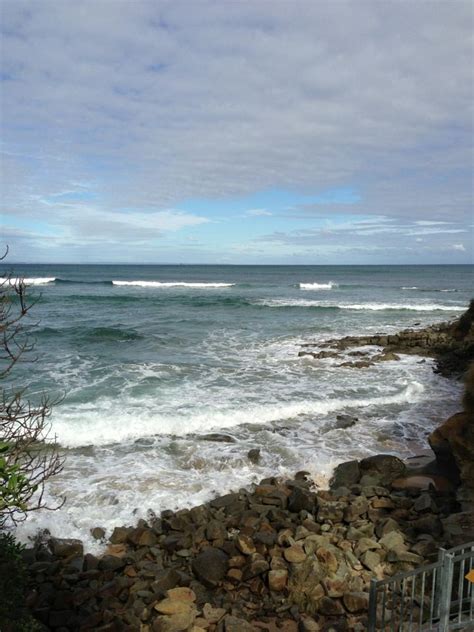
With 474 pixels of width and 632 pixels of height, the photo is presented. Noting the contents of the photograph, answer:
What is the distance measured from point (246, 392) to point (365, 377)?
5.00 m

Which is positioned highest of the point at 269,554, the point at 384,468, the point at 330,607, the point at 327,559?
the point at 384,468

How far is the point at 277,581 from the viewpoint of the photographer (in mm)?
6469

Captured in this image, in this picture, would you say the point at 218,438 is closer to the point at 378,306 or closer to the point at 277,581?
the point at 277,581

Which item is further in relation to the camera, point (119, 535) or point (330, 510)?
point (330, 510)

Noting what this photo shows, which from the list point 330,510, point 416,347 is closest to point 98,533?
point 330,510

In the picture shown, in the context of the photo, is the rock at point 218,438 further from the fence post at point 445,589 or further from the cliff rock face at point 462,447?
the fence post at point 445,589

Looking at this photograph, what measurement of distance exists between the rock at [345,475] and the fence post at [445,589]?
5.12 metres

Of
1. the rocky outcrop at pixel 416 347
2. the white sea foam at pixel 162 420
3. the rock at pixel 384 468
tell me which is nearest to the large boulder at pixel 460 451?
the rock at pixel 384 468

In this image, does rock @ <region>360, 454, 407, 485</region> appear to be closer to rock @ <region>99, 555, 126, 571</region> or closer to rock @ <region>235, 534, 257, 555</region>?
rock @ <region>235, 534, 257, 555</region>

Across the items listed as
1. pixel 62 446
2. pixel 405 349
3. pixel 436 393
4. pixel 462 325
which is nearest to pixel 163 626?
pixel 62 446

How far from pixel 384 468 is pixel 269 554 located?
3653mm

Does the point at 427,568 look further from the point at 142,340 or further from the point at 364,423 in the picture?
the point at 142,340

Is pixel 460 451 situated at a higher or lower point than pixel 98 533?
higher

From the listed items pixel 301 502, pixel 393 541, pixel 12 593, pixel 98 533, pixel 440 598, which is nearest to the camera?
pixel 440 598
